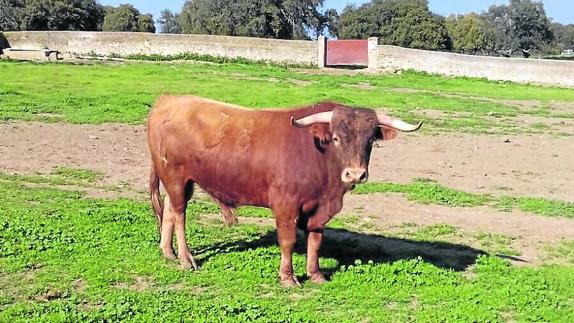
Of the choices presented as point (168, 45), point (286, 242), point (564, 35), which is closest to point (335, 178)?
point (286, 242)

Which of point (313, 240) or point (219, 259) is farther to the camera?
point (219, 259)

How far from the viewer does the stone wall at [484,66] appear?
110ft

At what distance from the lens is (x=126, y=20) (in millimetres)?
88750

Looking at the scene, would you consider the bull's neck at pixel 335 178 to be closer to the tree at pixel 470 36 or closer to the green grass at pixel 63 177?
the green grass at pixel 63 177

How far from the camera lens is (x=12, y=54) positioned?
38.0 meters

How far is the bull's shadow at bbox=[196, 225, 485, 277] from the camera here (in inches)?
323

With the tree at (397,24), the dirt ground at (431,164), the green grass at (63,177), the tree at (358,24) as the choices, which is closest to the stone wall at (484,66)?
the dirt ground at (431,164)

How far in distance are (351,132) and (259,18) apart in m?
60.7

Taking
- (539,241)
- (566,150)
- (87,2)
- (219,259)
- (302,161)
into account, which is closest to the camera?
(302,161)

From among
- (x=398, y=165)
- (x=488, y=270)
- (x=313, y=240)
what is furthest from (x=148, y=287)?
(x=398, y=165)

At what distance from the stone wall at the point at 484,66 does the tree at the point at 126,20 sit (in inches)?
2129

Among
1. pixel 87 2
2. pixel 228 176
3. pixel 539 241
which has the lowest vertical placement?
pixel 539 241

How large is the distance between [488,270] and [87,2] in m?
72.1

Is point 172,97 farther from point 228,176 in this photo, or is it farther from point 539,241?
point 539,241
